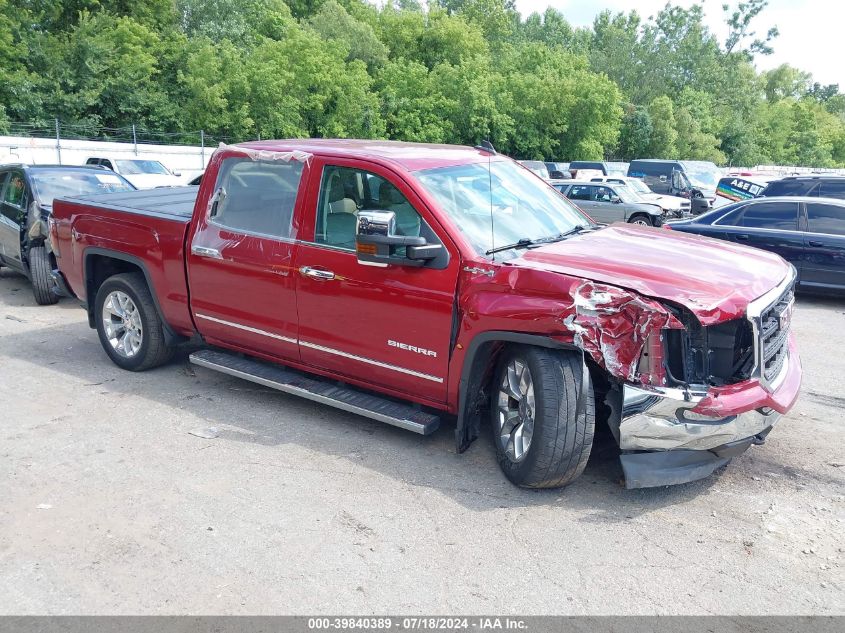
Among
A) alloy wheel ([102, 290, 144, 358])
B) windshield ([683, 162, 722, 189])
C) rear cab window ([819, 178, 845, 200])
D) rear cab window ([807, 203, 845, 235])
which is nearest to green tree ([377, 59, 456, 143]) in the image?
windshield ([683, 162, 722, 189])

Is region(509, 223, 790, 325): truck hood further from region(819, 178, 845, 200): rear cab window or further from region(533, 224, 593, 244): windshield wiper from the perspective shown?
region(819, 178, 845, 200): rear cab window

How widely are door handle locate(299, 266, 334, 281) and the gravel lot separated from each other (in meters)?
1.10

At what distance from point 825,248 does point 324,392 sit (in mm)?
7770

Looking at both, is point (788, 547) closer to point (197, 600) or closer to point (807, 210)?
point (197, 600)

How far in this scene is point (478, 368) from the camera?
433 cm

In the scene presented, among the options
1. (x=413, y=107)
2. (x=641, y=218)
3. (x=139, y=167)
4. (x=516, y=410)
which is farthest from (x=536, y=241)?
(x=413, y=107)

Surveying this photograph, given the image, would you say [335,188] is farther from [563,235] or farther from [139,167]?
[139,167]

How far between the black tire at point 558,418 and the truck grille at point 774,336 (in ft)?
3.17

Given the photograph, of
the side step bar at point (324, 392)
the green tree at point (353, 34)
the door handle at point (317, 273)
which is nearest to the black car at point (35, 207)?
the side step bar at point (324, 392)

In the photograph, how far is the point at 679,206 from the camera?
21.4m

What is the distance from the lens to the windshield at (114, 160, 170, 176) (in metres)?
21.8

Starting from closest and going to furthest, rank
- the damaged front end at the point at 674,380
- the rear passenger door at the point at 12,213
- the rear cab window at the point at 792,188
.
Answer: the damaged front end at the point at 674,380
the rear passenger door at the point at 12,213
the rear cab window at the point at 792,188

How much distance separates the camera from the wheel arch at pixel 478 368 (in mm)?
4000

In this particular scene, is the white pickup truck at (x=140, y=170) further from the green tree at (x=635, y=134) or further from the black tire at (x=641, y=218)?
the green tree at (x=635, y=134)
